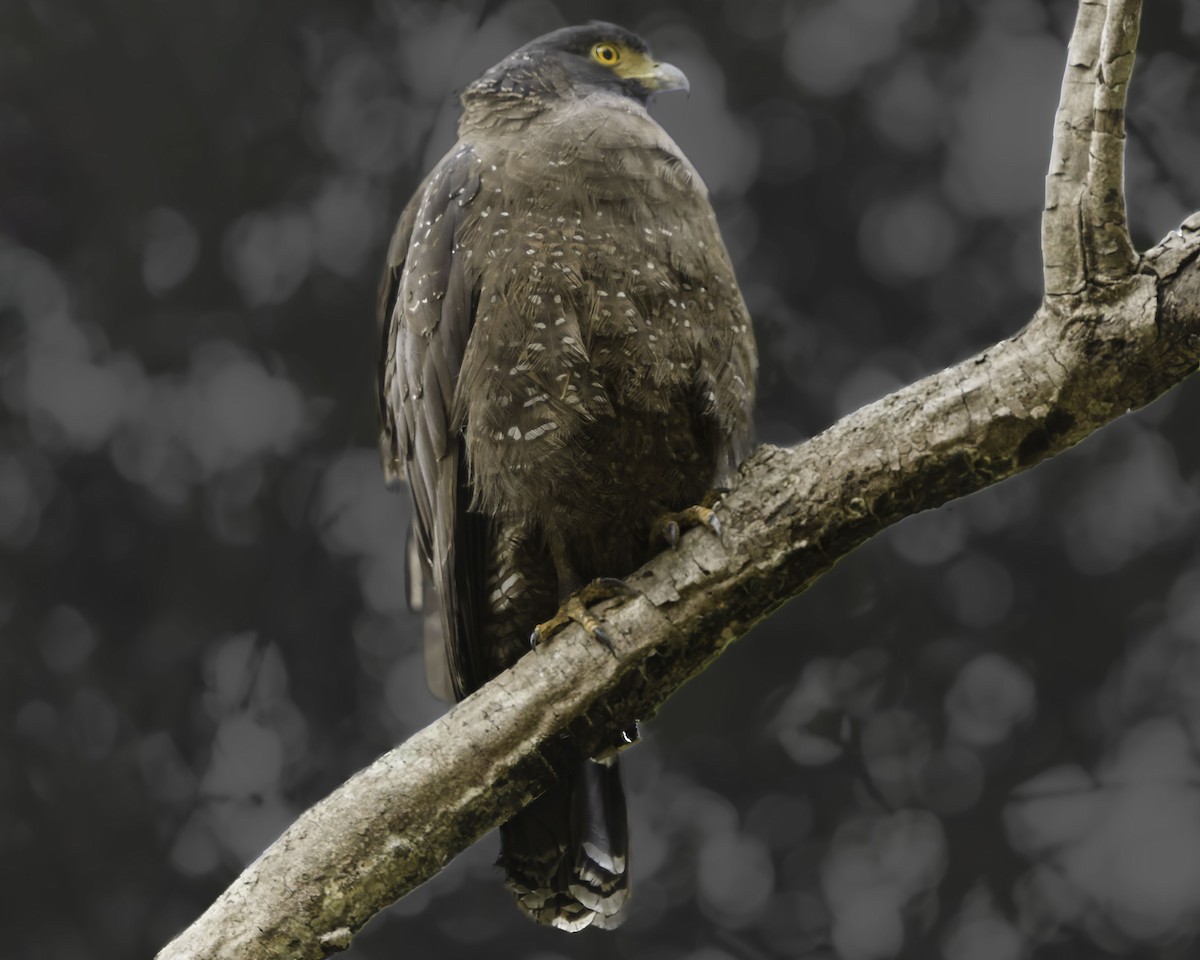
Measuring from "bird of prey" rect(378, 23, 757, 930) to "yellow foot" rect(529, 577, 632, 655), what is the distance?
0.02 m

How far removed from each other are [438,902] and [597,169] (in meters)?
3.11

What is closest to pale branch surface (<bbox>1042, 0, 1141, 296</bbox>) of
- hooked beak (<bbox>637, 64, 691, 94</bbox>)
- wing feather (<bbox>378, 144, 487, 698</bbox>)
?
wing feather (<bbox>378, 144, 487, 698</bbox>)

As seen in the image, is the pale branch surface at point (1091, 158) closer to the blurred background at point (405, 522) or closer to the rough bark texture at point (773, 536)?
the rough bark texture at point (773, 536)

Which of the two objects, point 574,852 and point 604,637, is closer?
point 604,637

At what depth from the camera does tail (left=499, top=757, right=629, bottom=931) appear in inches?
136

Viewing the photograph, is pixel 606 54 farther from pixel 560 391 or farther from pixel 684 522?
pixel 684 522

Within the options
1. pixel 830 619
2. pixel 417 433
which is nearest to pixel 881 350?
pixel 830 619

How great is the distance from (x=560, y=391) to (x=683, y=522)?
425 millimetres

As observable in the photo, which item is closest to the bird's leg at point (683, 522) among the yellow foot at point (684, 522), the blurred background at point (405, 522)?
the yellow foot at point (684, 522)

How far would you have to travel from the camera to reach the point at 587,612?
3.06 meters

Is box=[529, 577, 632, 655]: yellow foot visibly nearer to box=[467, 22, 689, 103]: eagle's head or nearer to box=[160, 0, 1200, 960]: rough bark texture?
A: box=[160, 0, 1200, 960]: rough bark texture

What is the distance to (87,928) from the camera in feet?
17.2

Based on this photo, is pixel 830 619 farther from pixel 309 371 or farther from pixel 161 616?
pixel 161 616

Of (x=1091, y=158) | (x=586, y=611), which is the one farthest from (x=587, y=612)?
(x=1091, y=158)
